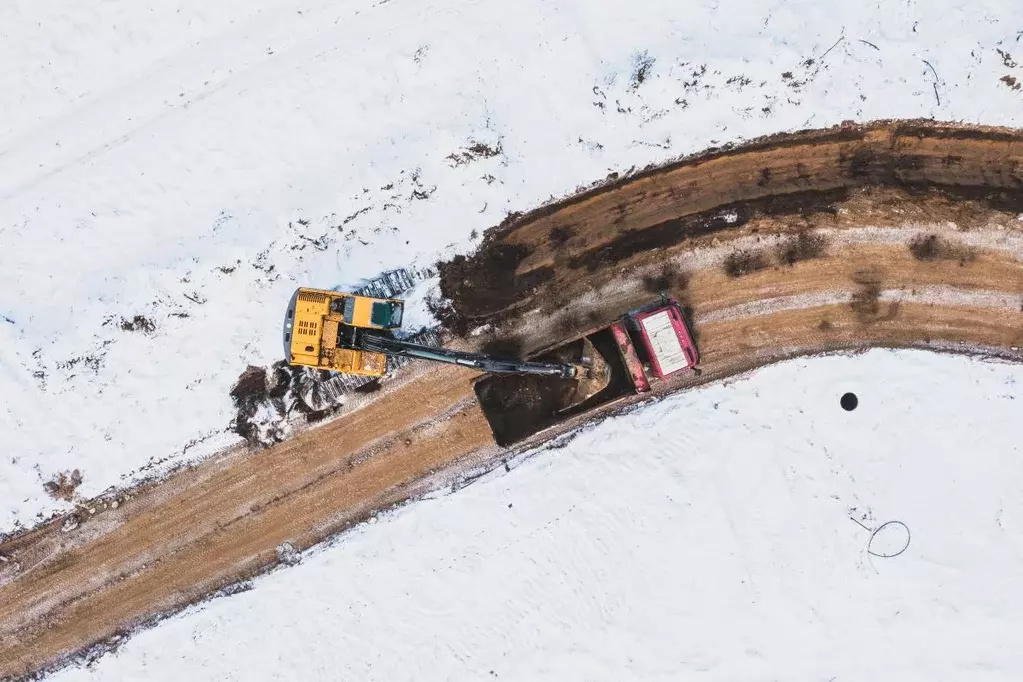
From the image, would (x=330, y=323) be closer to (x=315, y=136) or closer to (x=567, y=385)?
(x=315, y=136)

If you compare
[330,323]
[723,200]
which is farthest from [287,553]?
[723,200]

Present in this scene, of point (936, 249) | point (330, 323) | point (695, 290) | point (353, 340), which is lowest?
point (936, 249)

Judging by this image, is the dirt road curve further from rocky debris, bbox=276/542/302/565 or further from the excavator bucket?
the excavator bucket

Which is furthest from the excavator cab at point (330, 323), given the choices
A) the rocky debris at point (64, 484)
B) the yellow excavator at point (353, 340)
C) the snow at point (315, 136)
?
the rocky debris at point (64, 484)

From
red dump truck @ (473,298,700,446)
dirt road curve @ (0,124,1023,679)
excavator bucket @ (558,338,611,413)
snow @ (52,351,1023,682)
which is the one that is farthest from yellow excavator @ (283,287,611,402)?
snow @ (52,351,1023,682)

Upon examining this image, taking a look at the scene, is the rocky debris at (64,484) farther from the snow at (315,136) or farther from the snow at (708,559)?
the snow at (708,559)
